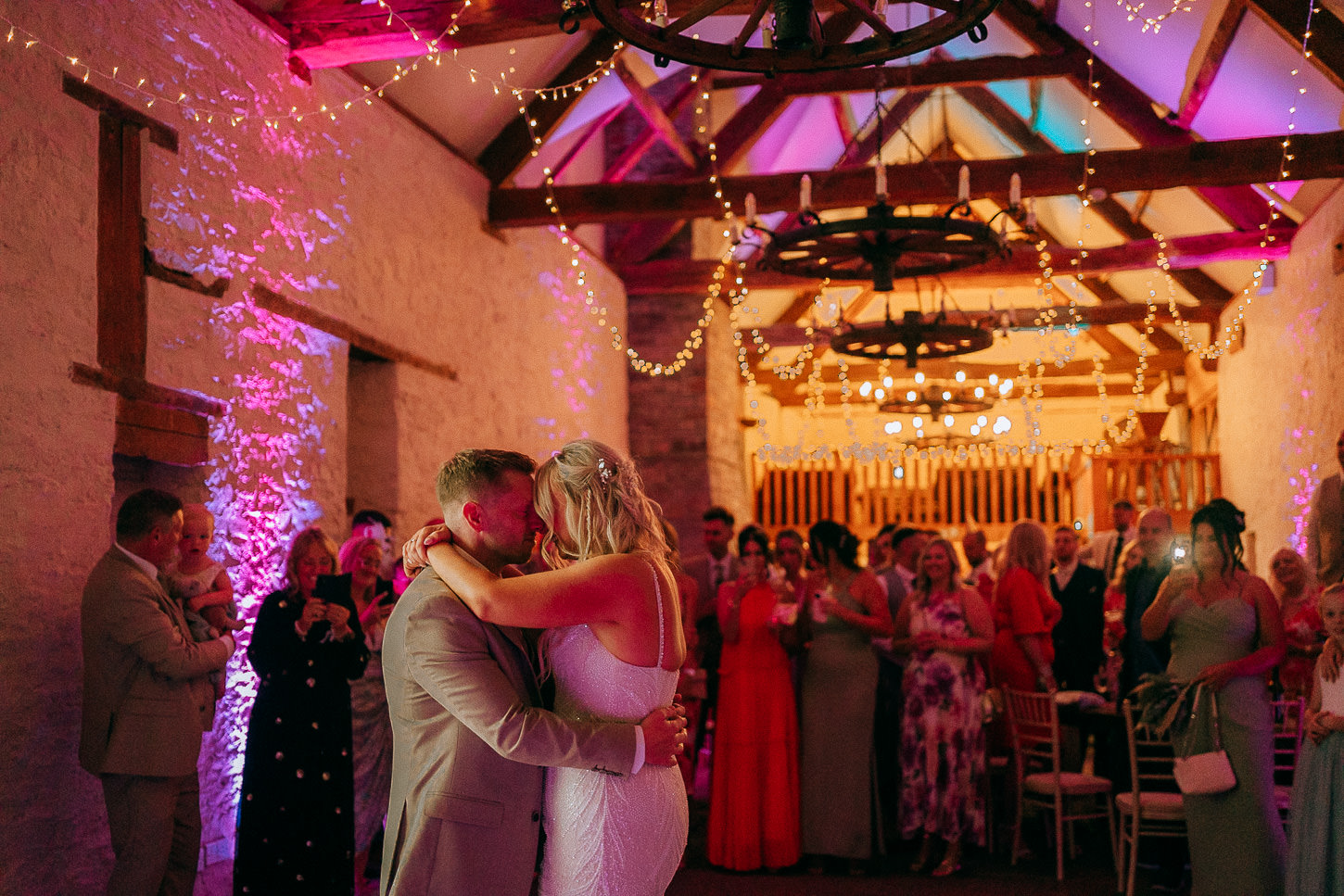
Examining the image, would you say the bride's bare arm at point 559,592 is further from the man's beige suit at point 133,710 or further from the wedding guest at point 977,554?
the wedding guest at point 977,554

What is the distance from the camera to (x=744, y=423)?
1299 cm

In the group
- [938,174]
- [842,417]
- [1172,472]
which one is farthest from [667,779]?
[842,417]

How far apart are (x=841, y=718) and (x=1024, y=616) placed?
1.16 m

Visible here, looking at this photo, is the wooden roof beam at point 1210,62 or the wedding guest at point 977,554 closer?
the wooden roof beam at point 1210,62

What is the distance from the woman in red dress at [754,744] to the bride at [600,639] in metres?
3.32

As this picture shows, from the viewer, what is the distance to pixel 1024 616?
6086 millimetres

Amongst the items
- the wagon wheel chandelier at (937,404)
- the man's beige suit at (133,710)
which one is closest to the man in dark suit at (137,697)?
the man's beige suit at (133,710)

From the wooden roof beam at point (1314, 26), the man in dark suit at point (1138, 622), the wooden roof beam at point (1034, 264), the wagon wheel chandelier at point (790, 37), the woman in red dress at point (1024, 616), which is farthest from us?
the wooden roof beam at point (1034, 264)

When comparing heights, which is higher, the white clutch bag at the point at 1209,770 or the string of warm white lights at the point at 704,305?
the string of warm white lights at the point at 704,305

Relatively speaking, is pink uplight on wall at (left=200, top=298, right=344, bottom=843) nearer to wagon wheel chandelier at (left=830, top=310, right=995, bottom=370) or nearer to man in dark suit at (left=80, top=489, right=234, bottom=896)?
man in dark suit at (left=80, top=489, right=234, bottom=896)

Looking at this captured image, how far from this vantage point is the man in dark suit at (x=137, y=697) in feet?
12.5

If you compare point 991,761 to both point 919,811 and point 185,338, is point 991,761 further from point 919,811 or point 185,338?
point 185,338

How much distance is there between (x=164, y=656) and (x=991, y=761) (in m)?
4.00

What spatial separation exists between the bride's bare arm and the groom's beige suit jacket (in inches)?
2.4
